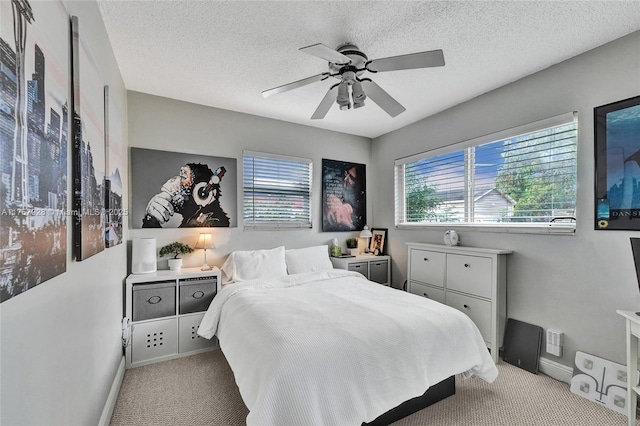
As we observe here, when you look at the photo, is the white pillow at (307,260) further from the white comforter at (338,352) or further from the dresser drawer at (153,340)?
the dresser drawer at (153,340)

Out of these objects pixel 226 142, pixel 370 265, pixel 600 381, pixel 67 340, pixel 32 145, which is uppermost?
pixel 226 142

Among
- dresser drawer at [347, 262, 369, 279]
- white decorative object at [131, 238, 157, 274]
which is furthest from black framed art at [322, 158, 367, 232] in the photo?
white decorative object at [131, 238, 157, 274]

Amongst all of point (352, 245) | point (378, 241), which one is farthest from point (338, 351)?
A: point (378, 241)

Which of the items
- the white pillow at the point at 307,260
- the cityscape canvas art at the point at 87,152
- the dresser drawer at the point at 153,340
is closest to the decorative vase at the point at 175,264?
the dresser drawer at the point at 153,340

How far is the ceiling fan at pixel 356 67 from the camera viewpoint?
174cm

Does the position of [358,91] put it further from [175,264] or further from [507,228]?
[175,264]

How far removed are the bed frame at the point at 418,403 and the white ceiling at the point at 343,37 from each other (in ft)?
8.38

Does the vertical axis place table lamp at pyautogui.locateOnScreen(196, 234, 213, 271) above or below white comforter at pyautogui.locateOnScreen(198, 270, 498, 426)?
above

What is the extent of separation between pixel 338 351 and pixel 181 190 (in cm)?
255

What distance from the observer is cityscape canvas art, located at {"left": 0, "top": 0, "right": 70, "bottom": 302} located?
2.30ft

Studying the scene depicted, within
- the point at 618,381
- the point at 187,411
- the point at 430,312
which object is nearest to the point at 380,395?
the point at 430,312

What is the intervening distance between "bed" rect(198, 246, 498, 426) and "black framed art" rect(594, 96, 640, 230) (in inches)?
53.4

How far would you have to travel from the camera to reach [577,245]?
93.7 inches

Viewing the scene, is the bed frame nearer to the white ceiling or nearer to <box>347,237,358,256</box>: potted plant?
<box>347,237,358,256</box>: potted plant
